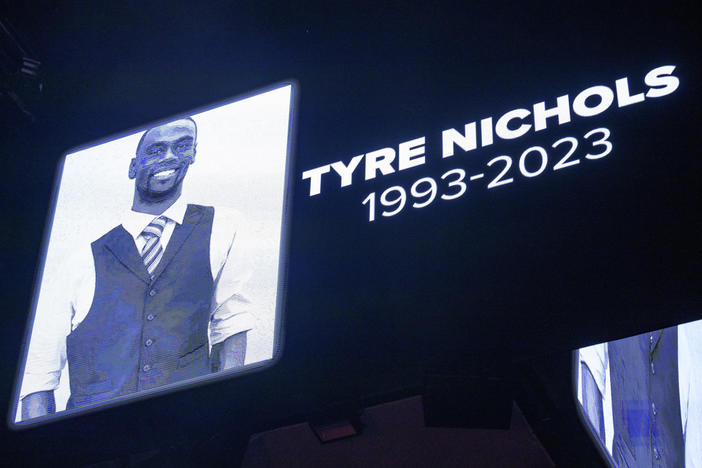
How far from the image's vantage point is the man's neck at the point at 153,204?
298 cm

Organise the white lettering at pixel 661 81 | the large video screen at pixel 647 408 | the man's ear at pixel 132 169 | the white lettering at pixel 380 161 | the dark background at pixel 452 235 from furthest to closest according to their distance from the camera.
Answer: the man's ear at pixel 132 169 < the white lettering at pixel 380 161 < the white lettering at pixel 661 81 < the dark background at pixel 452 235 < the large video screen at pixel 647 408

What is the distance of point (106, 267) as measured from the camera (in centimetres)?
293

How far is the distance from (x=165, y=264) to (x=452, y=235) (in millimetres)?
1050

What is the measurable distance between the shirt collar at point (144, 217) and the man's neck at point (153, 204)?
0.01 metres

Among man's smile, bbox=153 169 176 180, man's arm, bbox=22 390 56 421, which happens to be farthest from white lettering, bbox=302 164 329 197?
man's arm, bbox=22 390 56 421

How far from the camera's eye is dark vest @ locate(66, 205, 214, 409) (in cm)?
257

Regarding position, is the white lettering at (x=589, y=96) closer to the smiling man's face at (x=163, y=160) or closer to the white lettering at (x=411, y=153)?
the white lettering at (x=411, y=153)

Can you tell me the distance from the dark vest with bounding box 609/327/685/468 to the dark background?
7.8 inches

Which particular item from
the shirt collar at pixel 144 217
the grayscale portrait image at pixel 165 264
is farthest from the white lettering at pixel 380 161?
the shirt collar at pixel 144 217

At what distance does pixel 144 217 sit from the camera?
3.00m

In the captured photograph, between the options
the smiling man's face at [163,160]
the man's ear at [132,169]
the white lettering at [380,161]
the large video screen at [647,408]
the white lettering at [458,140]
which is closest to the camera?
the large video screen at [647,408]

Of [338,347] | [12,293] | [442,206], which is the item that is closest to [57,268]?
[12,293]

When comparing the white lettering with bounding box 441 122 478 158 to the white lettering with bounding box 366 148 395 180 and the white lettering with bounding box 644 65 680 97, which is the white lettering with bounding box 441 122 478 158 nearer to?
the white lettering with bounding box 366 148 395 180

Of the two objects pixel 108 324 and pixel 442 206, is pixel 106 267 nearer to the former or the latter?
pixel 108 324
